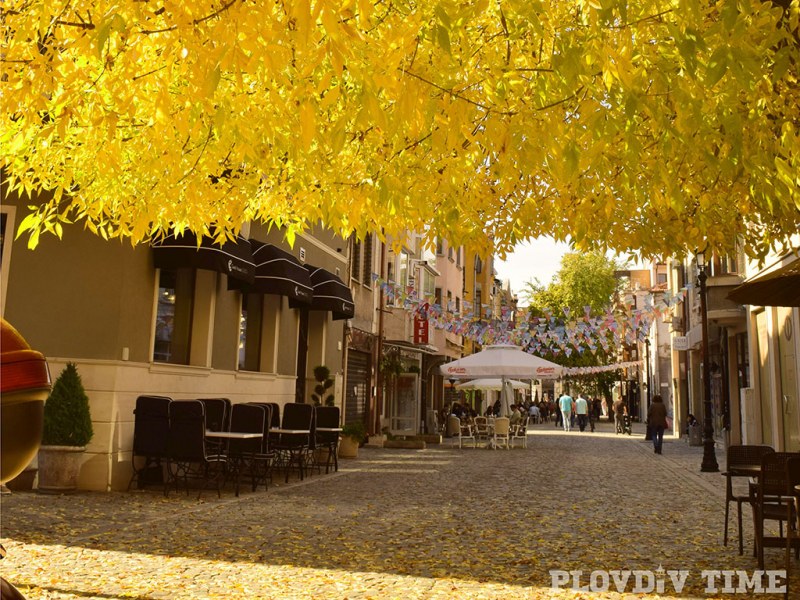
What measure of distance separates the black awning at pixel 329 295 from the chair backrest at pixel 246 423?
5.83 metres

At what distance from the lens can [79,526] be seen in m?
8.33

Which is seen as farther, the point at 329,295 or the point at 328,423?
the point at 329,295

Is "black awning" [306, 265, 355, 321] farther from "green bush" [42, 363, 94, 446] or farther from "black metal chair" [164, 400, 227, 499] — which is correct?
"green bush" [42, 363, 94, 446]

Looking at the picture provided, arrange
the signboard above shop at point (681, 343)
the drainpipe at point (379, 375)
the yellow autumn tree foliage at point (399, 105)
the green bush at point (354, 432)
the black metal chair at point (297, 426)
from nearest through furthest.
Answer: the yellow autumn tree foliage at point (399, 105) → the black metal chair at point (297, 426) → the green bush at point (354, 432) → the drainpipe at point (379, 375) → the signboard above shop at point (681, 343)

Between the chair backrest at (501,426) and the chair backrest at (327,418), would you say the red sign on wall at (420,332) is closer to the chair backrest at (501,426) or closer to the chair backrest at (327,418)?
the chair backrest at (501,426)

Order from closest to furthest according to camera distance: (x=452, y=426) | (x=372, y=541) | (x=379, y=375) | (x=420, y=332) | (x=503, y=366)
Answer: (x=372, y=541) → (x=503, y=366) → (x=379, y=375) → (x=452, y=426) → (x=420, y=332)

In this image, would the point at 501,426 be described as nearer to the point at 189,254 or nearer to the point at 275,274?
the point at 275,274

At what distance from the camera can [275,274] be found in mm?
15023

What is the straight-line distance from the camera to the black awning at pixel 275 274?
587 inches

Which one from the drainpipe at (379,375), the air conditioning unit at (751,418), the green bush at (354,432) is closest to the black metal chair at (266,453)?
the green bush at (354,432)

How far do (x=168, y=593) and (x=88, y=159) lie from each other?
4410 millimetres

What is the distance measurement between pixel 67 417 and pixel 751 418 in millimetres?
16801

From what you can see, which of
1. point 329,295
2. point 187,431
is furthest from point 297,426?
point 329,295

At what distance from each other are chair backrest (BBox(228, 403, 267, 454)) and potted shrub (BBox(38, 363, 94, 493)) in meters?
2.32
